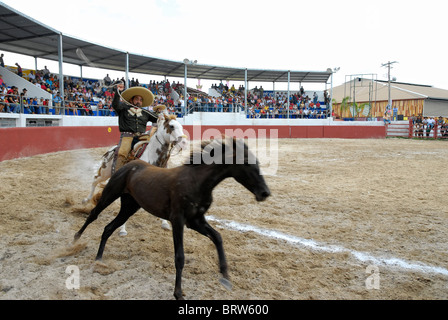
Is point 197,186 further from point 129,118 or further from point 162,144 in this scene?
point 129,118

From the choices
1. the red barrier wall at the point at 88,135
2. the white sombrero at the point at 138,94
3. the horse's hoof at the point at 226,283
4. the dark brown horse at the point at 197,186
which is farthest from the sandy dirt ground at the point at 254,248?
the white sombrero at the point at 138,94

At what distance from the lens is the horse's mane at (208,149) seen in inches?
121

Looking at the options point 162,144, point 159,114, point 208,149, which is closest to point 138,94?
point 159,114

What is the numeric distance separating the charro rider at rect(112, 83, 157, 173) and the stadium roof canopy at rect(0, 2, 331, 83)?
1162 cm

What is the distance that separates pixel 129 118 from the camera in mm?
5484

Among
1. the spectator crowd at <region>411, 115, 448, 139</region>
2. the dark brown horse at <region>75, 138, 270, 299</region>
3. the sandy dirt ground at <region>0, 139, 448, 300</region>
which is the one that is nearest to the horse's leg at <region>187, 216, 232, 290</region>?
the dark brown horse at <region>75, 138, 270, 299</region>

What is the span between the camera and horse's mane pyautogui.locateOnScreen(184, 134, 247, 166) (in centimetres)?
307

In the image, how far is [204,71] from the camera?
3023 centimetres

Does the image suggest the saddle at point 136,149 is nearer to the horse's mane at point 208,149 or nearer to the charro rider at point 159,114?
the charro rider at point 159,114

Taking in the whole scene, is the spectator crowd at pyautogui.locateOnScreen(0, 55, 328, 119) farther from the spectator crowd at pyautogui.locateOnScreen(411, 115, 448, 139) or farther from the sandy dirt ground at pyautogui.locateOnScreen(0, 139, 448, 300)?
the spectator crowd at pyautogui.locateOnScreen(411, 115, 448, 139)

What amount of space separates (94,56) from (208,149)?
73.7ft

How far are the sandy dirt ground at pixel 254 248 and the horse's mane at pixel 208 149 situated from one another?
117cm
